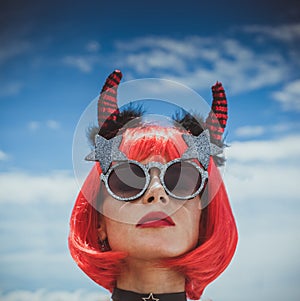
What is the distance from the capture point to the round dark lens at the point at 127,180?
1.85 metres

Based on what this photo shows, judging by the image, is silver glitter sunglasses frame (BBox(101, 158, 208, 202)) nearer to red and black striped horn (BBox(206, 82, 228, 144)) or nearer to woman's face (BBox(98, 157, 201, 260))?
woman's face (BBox(98, 157, 201, 260))

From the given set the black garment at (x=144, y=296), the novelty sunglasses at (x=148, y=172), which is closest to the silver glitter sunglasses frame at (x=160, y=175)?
the novelty sunglasses at (x=148, y=172)

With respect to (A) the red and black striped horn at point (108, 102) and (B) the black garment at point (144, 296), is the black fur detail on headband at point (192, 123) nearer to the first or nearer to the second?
(A) the red and black striped horn at point (108, 102)

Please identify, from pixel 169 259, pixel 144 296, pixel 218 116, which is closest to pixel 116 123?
pixel 218 116

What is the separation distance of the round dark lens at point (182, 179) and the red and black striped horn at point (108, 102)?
31 cm

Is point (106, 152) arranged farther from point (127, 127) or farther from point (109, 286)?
point (109, 286)

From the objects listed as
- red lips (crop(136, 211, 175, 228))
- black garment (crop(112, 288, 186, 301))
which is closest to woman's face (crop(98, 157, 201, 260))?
red lips (crop(136, 211, 175, 228))

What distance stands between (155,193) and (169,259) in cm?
25

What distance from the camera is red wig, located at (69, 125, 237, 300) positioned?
1889mm

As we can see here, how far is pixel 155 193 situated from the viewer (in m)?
1.82

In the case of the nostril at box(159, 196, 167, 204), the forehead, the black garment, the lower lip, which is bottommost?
the black garment

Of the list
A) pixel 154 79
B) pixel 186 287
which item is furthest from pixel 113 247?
pixel 154 79

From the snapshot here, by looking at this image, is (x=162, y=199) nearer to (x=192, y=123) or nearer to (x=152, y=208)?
(x=152, y=208)

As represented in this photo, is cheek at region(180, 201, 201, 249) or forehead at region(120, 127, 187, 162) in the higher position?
forehead at region(120, 127, 187, 162)
